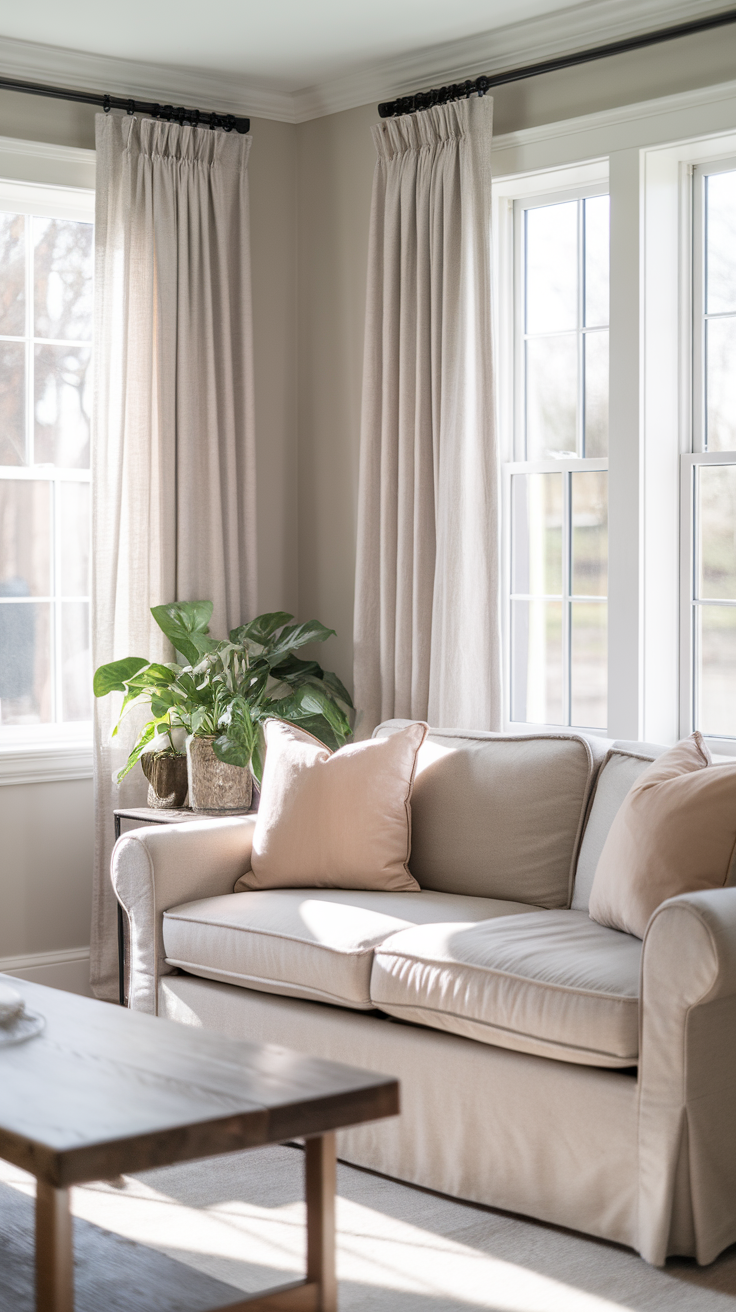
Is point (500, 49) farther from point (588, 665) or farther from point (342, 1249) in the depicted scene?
point (342, 1249)

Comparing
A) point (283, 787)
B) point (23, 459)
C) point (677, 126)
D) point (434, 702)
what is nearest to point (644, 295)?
point (677, 126)

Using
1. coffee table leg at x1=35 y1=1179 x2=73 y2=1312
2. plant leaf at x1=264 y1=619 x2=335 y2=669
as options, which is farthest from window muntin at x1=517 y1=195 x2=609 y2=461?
coffee table leg at x1=35 y1=1179 x2=73 y2=1312

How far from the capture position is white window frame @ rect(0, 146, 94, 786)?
4.41 metres

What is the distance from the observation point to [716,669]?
3.96 m

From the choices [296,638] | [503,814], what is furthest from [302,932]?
[296,638]

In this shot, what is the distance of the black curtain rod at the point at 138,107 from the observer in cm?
437

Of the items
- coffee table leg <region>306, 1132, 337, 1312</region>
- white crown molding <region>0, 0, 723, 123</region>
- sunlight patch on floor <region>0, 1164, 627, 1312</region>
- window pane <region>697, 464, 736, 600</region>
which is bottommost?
sunlight patch on floor <region>0, 1164, 627, 1312</region>

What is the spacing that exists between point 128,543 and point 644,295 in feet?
5.92

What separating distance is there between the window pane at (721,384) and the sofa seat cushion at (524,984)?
1544 mm

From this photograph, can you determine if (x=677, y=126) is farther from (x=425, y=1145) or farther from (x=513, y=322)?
(x=425, y=1145)

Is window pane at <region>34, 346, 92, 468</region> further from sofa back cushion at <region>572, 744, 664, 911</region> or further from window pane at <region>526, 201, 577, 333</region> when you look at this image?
sofa back cushion at <region>572, 744, 664, 911</region>

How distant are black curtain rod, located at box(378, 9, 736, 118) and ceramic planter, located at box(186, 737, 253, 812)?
211 cm

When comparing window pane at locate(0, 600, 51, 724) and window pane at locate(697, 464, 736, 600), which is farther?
window pane at locate(0, 600, 51, 724)

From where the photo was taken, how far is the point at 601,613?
419 cm
